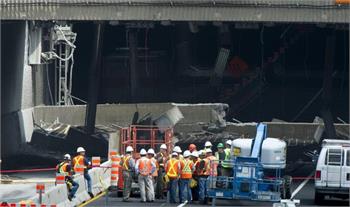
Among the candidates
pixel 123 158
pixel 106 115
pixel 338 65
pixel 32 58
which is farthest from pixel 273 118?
pixel 123 158

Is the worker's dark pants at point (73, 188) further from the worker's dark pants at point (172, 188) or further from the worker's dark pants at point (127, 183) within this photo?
the worker's dark pants at point (172, 188)

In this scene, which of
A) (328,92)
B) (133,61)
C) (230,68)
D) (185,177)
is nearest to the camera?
(185,177)

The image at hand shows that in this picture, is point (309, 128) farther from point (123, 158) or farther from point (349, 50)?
point (123, 158)

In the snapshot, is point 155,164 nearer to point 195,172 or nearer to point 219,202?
point 195,172

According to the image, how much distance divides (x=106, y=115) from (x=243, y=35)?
1023cm

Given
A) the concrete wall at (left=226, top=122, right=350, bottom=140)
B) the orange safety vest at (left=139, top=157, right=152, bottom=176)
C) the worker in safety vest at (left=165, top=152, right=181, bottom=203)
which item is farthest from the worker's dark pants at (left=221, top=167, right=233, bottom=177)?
the concrete wall at (left=226, top=122, right=350, bottom=140)

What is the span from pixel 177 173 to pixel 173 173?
14cm

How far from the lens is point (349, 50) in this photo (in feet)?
211

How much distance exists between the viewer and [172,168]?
3353 centimetres

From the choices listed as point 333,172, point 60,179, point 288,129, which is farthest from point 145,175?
point 288,129

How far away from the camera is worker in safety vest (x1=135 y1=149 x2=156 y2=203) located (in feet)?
110

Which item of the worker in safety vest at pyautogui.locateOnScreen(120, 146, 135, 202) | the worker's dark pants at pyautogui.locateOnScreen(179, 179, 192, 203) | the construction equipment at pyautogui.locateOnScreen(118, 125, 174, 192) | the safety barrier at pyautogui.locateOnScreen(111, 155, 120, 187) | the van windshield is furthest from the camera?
the safety barrier at pyautogui.locateOnScreen(111, 155, 120, 187)

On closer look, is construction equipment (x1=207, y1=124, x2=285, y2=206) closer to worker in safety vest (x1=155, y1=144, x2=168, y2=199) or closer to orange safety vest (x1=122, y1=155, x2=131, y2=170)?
worker in safety vest (x1=155, y1=144, x2=168, y2=199)

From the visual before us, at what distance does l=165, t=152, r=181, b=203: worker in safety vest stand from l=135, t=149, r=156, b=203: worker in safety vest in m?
0.47
